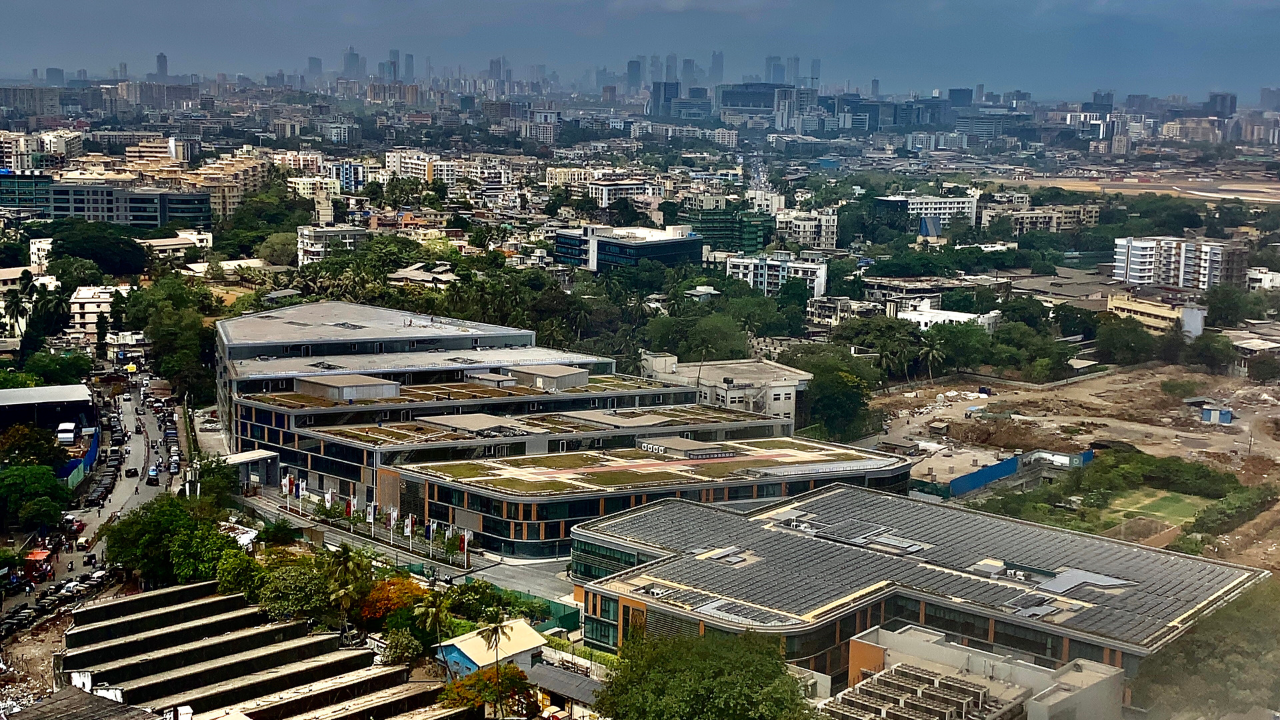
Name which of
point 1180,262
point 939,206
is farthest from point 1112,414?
point 939,206

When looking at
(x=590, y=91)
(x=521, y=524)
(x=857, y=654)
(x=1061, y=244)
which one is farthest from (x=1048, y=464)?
(x=590, y=91)

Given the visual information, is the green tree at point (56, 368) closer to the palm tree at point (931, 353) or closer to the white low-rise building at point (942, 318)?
the palm tree at point (931, 353)

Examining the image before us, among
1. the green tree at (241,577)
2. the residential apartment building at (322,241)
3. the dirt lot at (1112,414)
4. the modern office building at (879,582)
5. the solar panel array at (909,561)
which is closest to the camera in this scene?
the modern office building at (879,582)

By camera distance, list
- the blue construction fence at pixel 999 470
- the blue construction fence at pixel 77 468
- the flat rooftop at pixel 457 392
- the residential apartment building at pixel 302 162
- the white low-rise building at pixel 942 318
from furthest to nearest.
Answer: the residential apartment building at pixel 302 162, the white low-rise building at pixel 942 318, the blue construction fence at pixel 999 470, the flat rooftop at pixel 457 392, the blue construction fence at pixel 77 468

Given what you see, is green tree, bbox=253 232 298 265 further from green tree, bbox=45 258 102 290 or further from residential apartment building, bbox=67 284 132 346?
residential apartment building, bbox=67 284 132 346

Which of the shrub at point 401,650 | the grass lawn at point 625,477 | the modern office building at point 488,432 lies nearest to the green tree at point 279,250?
the modern office building at point 488,432

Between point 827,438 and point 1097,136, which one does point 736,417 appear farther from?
point 1097,136
